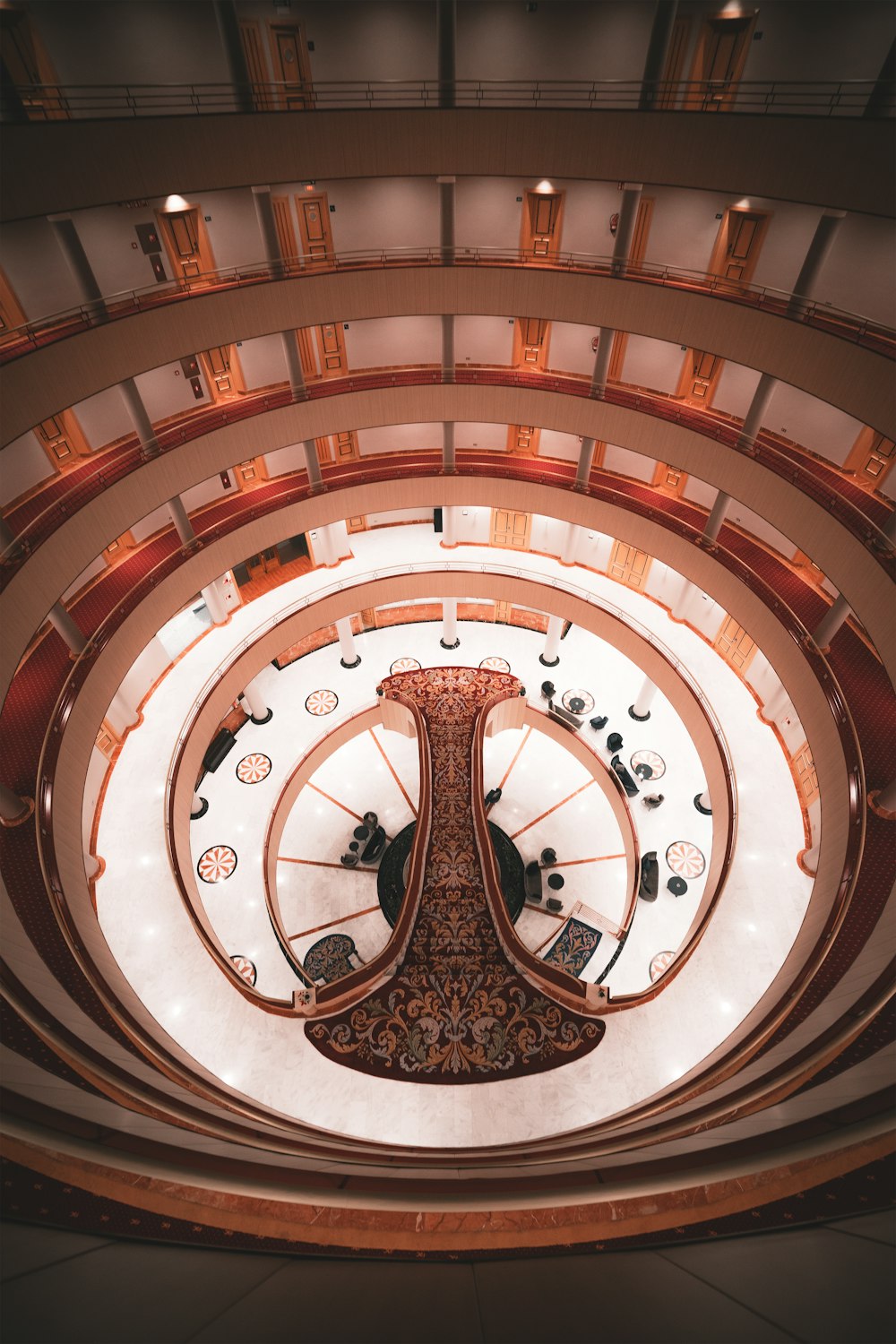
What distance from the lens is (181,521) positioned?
18.9m

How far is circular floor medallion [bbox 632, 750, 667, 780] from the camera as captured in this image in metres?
21.8

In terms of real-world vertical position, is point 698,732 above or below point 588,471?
below

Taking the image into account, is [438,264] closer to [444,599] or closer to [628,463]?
[628,463]

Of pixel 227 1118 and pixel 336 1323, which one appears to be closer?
pixel 336 1323

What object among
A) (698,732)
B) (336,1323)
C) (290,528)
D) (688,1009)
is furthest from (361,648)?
(336,1323)

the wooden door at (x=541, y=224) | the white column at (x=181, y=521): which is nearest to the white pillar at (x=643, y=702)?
the wooden door at (x=541, y=224)

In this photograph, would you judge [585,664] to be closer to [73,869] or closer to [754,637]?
[754,637]

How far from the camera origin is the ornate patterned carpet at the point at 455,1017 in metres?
11.6

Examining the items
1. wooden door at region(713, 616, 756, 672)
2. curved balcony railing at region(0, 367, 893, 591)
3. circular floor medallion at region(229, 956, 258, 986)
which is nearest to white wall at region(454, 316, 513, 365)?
curved balcony railing at region(0, 367, 893, 591)

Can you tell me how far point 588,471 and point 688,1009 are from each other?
51.8 ft

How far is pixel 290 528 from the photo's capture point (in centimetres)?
2092

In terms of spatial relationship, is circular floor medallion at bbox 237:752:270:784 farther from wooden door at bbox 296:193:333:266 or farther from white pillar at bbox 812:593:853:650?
white pillar at bbox 812:593:853:650

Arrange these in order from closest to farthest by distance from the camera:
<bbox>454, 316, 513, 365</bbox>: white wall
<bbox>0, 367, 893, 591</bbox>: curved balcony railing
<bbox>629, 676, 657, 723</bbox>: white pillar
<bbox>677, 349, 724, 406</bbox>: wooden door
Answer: <bbox>0, 367, 893, 591</bbox>: curved balcony railing < <bbox>677, 349, 724, 406</bbox>: wooden door < <bbox>454, 316, 513, 365</bbox>: white wall < <bbox>629, 676, 657, 723</bbox>: white pillar

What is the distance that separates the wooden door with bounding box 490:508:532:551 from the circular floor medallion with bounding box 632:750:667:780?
9229mm
